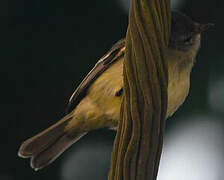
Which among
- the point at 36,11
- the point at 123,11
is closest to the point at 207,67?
the point at 123,11

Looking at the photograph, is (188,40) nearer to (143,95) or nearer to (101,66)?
(101,66)

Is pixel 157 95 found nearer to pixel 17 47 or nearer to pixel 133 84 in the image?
pixel 133 84

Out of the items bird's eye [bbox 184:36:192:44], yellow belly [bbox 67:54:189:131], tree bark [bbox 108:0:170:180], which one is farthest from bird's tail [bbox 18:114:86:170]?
tree bark [bbox 108:0:170:180]

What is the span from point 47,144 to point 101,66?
0.94m

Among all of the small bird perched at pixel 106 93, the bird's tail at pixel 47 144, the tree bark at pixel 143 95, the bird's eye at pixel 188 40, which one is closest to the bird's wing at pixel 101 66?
the small bird perched at pixel 106 93

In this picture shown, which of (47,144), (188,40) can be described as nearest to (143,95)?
(188,40)

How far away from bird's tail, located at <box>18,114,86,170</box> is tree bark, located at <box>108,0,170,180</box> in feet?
7.01

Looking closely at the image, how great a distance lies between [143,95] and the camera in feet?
7.23

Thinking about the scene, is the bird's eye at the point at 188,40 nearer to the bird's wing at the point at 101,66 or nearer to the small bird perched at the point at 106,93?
the small bird perched at the point at 106,93

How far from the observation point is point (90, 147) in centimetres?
503

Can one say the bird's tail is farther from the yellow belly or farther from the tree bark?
the tree bark

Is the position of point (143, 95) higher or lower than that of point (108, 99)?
higher

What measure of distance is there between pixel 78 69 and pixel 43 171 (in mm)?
983

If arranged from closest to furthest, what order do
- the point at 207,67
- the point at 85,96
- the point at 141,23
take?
the point at 141,23, the point at 85,96, the point at 207,67
